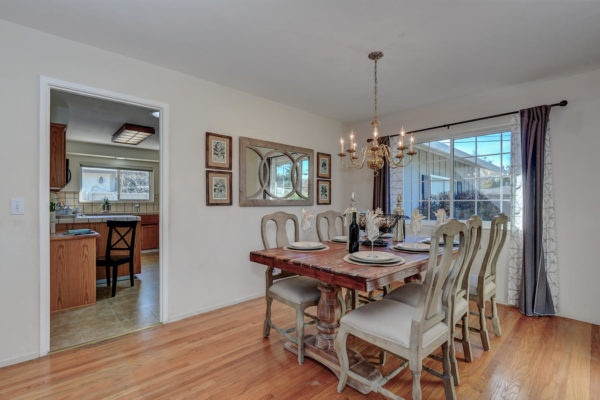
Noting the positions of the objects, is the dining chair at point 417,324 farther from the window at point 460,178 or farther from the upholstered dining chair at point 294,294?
the window at point 460,178

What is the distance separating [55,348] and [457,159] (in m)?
4.50

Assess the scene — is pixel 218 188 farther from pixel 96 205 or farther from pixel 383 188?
pixel 96 205

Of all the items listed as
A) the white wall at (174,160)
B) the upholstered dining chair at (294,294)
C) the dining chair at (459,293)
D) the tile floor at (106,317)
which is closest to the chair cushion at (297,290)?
the upholstered dining chair at (294,294)

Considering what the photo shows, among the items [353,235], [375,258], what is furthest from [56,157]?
[375,258]

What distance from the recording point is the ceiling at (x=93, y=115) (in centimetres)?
→ 337

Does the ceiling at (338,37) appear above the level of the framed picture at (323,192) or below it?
above

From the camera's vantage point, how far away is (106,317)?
2898mm

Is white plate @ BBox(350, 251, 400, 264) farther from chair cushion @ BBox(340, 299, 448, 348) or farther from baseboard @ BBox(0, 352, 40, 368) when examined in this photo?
baseboard @ BBox(0, 352, 40, 368)

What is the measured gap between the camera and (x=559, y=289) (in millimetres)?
2900

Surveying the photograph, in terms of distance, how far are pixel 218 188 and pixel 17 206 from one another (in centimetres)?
158

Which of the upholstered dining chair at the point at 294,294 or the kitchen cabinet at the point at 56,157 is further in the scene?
the kitchen cabinet at the point at 56,157

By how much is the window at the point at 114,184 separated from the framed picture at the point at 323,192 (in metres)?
4.65

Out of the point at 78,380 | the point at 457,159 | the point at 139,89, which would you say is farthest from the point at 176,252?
the point at 457,159

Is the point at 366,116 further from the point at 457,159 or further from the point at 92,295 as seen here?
the point at 92,295
